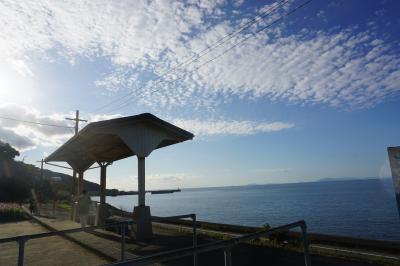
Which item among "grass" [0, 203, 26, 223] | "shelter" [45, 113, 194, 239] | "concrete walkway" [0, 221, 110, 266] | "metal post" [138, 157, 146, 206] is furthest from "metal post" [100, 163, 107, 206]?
"grass" [0, 203, 26, 223]

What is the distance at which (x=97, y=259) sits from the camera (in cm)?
813

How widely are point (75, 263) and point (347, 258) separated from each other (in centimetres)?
649

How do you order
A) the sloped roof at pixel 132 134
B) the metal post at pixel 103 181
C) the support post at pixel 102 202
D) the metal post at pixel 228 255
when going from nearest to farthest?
1. the metal post at pixel 228 255
2. the sloped roof at pixel 132 134
3. the support post at pixel 102 202
4. the metal post at pixel 103 181

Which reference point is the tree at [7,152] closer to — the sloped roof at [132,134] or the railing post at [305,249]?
the sloped roof at [132,134]

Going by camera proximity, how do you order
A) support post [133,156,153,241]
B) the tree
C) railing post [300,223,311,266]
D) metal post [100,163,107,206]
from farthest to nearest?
the tree → metal post [100,163,107,206] → support post [133,156,153,241] → railing post [300,223,311,266]

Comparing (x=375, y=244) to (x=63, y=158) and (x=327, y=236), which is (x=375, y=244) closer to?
(x=327, y=236)

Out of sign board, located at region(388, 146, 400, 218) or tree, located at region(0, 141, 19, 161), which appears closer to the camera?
sign board, located at region(388, 146, 400, 218)

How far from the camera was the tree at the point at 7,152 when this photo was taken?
2015 inches

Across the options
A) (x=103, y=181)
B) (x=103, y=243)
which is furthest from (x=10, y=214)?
(x=103, y=243)

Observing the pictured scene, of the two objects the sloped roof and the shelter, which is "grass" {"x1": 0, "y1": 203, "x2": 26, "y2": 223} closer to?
the sloped roof

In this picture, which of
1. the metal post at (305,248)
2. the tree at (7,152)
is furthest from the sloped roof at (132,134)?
the tree at (7,152)

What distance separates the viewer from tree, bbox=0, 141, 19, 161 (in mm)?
51188

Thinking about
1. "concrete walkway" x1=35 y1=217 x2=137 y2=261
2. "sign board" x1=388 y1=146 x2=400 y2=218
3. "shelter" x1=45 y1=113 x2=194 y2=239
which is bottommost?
"concrete walkway" x1=35 y1=217 x2=137 y2=261

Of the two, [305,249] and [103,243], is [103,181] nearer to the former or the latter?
[103,243]
